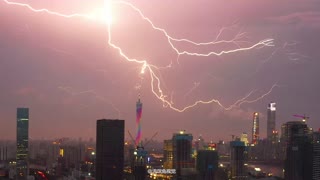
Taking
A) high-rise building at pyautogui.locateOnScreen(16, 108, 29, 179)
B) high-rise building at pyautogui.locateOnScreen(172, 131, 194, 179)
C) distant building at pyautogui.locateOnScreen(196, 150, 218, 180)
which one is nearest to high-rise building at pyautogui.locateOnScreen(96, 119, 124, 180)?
high-rise building at pyautogui.locateOnScreen(16, 108, 29, 179)

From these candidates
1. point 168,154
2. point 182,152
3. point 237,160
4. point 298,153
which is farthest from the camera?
point 168,154

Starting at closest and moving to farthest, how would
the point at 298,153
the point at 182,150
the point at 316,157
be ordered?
the point at 316,157
the point at 298,153
the point at 182,150

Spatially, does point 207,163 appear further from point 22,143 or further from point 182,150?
point 22,143

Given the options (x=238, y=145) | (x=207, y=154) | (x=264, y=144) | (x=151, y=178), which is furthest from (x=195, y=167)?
(x=264, y=144)

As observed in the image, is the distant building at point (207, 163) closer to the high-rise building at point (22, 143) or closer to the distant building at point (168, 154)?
the distant building at point (168, 154)

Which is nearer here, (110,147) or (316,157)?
(110,147)

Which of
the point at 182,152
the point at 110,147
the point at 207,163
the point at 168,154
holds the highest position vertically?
the point at 110,147

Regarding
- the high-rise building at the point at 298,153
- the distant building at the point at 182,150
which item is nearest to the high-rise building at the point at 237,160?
the distant building at the point at 182,150

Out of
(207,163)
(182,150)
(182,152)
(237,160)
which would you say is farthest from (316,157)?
(182,150)
